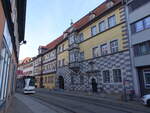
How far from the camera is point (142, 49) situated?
17641 mm

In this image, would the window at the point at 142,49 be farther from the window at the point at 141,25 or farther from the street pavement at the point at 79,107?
the street pavement at the point at 79,107

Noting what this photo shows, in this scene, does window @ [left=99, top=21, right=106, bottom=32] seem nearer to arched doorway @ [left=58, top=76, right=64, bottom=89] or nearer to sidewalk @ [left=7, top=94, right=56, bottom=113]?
sidewalk @ [left=7, top=94, right=56, bottom=113]

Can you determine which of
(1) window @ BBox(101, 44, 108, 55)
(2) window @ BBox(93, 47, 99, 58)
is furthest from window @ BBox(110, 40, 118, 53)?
(2) window @ BBox(93, 47, 99, 58)

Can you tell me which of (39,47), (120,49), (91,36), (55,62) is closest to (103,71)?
(120,49)

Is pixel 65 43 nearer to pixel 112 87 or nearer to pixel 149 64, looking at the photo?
pixel 112 87

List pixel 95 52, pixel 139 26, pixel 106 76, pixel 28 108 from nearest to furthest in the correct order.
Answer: pixel 28 108
pixel 139 26
pixel 106 76
pixel 95 52

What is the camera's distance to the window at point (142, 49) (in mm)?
17017

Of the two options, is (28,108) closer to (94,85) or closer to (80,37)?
(94,85)

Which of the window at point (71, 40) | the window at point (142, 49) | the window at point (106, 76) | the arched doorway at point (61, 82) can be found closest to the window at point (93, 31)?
the window at point (71, 40)

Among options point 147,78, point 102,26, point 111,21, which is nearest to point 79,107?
point 147,78

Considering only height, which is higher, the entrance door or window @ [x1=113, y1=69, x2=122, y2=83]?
window @ [x1=113, y1=69, x2=122, y2=83]

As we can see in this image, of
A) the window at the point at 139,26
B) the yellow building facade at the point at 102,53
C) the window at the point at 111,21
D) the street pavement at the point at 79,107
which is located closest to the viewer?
the street pavement at the point at 79,107

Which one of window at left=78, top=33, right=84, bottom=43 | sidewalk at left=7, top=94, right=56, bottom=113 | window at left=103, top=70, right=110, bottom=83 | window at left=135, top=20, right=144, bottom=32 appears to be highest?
window at left=78, top=33, right=84, bottom=43

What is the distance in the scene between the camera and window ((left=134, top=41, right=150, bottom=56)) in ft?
55.8
